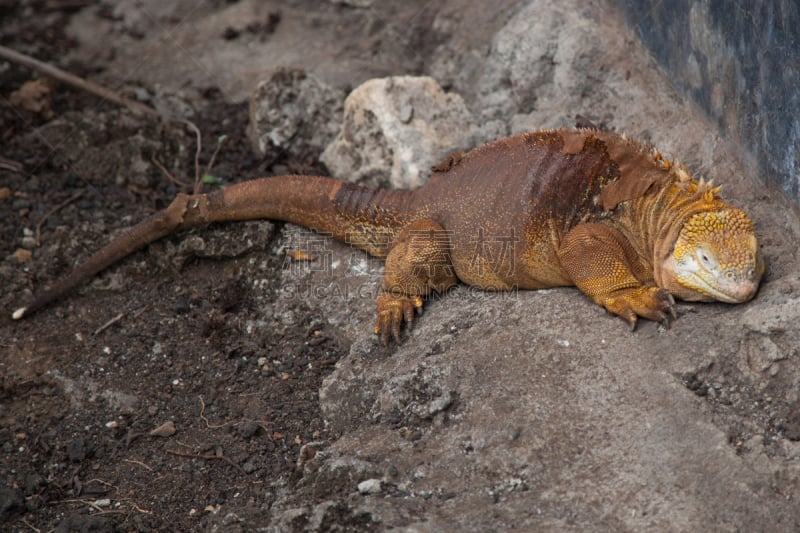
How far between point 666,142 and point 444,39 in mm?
2776

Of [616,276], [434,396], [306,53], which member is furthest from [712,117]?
[306,53]

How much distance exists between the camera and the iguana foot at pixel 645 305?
435 centimetres

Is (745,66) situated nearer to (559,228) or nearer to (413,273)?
(559,228)

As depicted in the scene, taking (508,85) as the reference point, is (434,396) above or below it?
below

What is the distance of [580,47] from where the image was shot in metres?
6.26

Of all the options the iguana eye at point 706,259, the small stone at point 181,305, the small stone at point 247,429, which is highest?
the iguana eye at point 706,259

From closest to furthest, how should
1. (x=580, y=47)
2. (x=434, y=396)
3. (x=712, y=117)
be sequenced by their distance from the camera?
(x=434, y=396) → (x=712, y=117) → (x=580, y=47)

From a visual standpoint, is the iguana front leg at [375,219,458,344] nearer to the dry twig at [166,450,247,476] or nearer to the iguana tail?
the iguana tail

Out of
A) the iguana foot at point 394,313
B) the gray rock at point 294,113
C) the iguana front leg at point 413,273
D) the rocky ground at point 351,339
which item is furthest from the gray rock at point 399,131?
the iguana foot at point 394,313

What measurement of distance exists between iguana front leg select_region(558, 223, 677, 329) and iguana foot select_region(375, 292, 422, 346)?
95 centimetres

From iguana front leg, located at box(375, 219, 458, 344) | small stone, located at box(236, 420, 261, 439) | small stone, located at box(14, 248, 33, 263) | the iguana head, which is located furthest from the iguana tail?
the iguana head

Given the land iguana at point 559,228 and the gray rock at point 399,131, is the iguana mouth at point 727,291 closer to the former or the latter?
the land iguana at point 559,228

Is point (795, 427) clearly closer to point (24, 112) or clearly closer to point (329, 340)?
point (329, 340)

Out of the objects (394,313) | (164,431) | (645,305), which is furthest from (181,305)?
(645,305)
